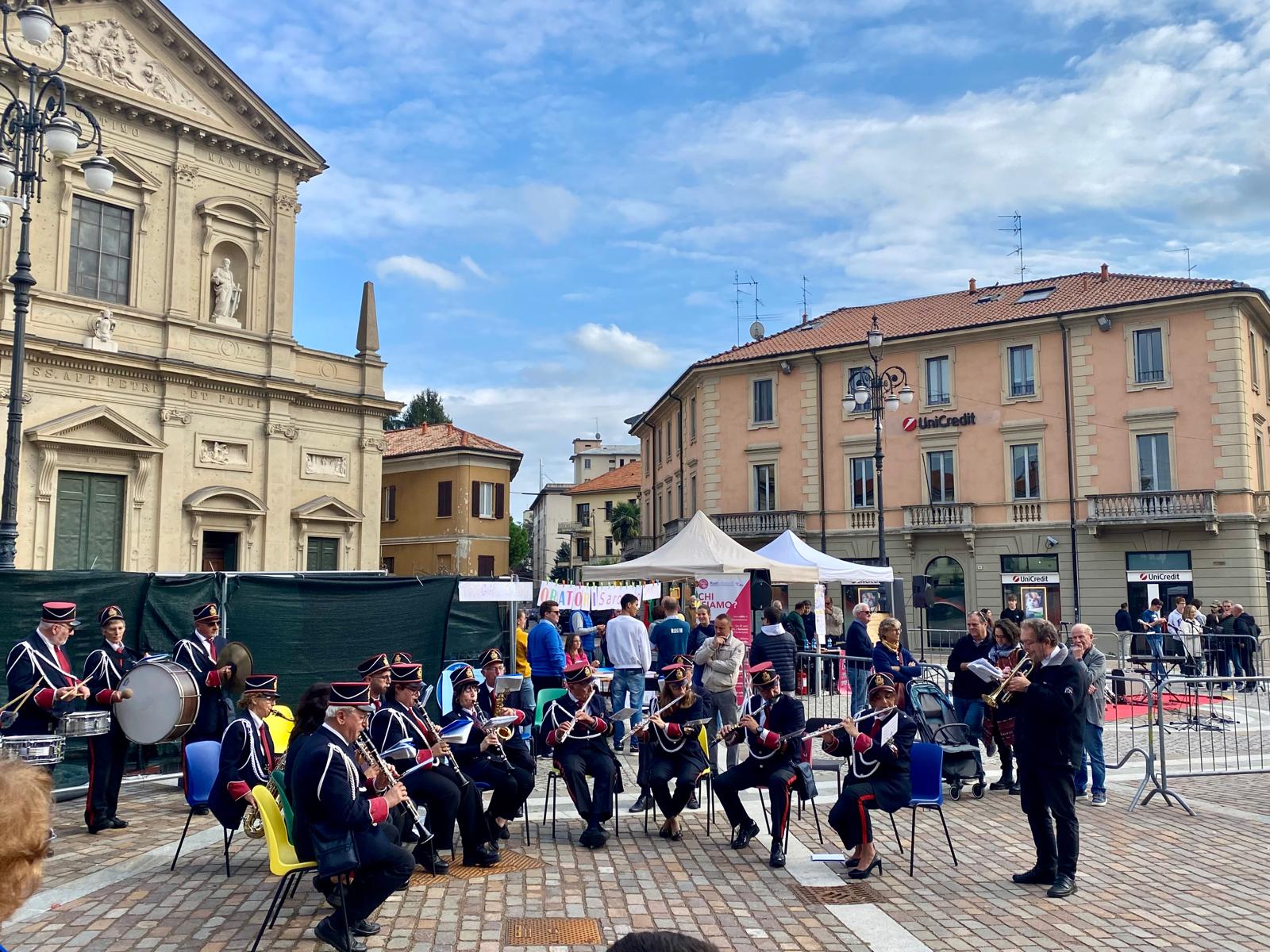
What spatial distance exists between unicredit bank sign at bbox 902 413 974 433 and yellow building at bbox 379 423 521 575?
19139 mm

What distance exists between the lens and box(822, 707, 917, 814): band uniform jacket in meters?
7.80

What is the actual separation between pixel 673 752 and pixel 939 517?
3152cm

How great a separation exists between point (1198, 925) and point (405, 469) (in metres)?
45.1

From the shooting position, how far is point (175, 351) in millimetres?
27156

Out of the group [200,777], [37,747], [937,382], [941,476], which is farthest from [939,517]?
[37,747]

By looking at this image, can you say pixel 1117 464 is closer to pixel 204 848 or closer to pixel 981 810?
pixel 981 810

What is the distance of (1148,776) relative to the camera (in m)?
10.2

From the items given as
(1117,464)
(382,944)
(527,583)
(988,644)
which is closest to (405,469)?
(1117,464)

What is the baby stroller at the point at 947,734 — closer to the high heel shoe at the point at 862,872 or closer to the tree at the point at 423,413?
the high heel shoe at the point at 862,872

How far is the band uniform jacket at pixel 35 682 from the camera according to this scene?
26.9 feet

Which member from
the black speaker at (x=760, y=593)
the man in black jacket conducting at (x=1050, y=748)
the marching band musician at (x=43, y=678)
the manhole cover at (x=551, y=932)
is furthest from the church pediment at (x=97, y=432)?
the man in black jacket conducting at (x=1050, y=748)

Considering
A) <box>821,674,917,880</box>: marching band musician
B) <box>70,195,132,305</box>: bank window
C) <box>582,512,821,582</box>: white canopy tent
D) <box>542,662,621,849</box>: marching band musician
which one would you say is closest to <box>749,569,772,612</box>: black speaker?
<box>582,512,821,582</box>: white canopy tent

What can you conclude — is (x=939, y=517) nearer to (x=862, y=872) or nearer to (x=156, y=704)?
(x=862, y=872)

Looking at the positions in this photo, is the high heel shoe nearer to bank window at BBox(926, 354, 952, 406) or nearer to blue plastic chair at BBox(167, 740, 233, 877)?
blue plastic chair at BBox(167, 740, 233, 877)
